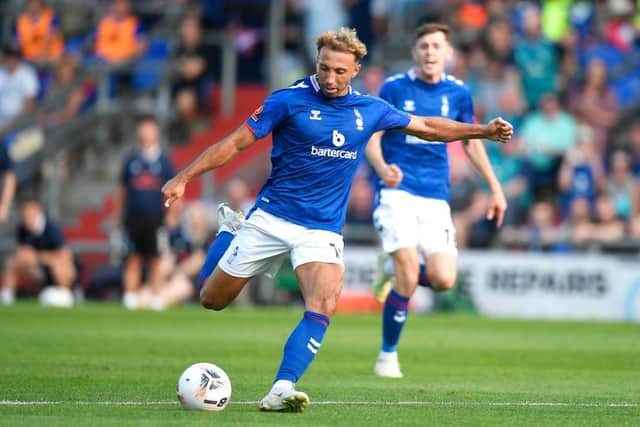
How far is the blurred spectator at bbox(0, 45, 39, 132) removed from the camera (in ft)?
84.2

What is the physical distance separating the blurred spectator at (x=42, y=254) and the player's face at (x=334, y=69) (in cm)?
1363

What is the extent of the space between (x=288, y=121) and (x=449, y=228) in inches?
146

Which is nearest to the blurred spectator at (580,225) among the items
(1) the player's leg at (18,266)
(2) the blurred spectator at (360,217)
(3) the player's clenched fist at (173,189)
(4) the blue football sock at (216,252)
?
(2) the blurred spectator at (360,217)

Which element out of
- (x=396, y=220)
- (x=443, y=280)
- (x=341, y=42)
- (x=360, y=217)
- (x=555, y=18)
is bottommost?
(x=360, y=217)

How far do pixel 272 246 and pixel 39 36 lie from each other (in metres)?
17.8

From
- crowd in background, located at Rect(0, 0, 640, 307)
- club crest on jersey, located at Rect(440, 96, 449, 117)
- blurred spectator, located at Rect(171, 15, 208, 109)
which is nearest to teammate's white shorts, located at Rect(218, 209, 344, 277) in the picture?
club crest on jersey, located at Rect(440, 96, 449, 117)

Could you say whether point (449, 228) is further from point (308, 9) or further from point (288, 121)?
point (308, 9)

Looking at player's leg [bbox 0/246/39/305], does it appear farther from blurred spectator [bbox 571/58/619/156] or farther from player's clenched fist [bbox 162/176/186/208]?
player's clenched fist [bbox 162/176/186/208]

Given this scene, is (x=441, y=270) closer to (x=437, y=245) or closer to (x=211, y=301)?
(x=437, y=245)

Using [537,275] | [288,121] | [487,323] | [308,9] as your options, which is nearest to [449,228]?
[288,121]

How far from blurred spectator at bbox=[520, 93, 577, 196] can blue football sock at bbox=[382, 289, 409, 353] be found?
1181cm

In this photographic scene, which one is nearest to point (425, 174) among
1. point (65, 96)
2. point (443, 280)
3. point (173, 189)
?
point (443, 280)

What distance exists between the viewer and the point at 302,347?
947 centimetres

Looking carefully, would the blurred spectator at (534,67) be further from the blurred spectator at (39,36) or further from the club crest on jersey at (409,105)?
the club crest on jersey at (409,105)
